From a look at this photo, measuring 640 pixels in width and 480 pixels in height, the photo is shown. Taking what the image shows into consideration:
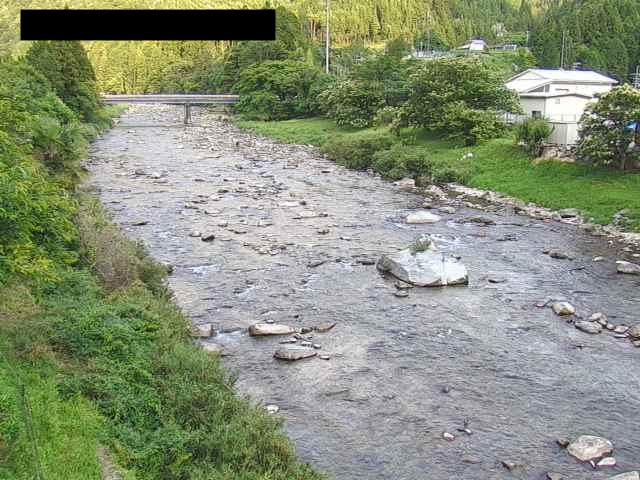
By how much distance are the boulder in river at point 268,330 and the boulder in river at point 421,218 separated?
31.1 feet

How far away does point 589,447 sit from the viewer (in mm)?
8266

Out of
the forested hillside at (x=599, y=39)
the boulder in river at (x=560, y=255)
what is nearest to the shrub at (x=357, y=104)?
the boulder in river at (x=560, y=255)

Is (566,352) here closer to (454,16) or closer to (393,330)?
(393,330)

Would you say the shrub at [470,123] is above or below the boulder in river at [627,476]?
above

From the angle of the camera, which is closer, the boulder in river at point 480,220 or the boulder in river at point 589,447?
the boulder in river at point 589,447

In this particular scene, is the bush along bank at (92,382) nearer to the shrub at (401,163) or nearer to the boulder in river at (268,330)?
the boulder in river at (268,330)

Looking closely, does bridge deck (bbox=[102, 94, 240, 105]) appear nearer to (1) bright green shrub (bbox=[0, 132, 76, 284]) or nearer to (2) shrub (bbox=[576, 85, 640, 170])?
(2) shrub (bbox=[576, 85, 640, 170])

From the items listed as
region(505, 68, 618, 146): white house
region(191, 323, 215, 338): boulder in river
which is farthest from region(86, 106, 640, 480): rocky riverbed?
region(505, 68, 618, 146): white house

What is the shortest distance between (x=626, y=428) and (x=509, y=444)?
1758 millimetres

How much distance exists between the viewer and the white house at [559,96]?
2630 cm

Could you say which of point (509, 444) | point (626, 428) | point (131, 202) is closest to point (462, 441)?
point (509, 444)

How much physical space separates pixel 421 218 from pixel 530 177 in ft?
21.2

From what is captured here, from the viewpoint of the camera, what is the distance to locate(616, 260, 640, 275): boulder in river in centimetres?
1547
